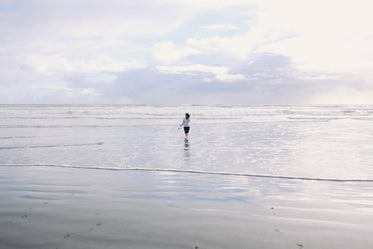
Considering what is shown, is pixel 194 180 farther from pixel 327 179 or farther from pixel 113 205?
pixel 327 179

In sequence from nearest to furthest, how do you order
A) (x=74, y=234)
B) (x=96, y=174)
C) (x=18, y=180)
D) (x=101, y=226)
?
(x=74, y=234)
(x=101, y=226)
(x=18, y=180)
(x=96, y=174)

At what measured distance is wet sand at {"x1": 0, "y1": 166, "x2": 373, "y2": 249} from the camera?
3.98 m

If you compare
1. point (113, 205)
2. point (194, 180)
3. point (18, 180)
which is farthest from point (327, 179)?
point (18, 180)

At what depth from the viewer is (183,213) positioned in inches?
203

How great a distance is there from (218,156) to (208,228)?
25.3 ft

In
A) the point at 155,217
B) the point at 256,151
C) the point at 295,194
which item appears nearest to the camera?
the point at 155,217

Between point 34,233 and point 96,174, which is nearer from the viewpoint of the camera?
point 34,233

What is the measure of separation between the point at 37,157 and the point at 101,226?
28.7 feet

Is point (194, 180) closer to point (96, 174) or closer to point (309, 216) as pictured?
point (96, 174)

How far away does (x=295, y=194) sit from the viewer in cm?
653

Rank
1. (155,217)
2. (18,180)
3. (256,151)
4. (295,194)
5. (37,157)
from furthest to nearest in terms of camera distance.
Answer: (256,151)
(37,157)
(18,180)
(295,194)
(155,217)

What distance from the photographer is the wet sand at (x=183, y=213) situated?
3.98 m

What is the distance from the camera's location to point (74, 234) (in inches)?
164

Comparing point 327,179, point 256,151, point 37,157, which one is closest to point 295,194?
point 327,179
